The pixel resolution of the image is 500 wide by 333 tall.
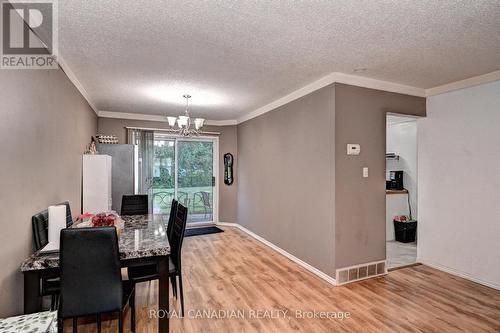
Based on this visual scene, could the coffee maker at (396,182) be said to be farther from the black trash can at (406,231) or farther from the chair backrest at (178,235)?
the chair backrest at (178,235)

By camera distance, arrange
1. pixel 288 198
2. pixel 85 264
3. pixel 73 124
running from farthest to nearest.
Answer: pixel 288 198
pixel 73 124
pixel 85 264

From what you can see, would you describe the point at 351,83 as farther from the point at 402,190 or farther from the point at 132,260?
the point at 132,260

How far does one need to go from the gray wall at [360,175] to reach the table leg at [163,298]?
204cm

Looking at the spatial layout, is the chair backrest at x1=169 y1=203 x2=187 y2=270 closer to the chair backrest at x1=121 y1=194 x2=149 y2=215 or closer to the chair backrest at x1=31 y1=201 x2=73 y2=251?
the chair backrest at x1=31 y1=201 x2=73 y2=251

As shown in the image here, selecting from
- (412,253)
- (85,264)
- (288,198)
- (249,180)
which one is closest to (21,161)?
(85,264)

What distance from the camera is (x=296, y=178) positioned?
3891 mm

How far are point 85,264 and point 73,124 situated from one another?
223cm

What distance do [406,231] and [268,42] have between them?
4417mm

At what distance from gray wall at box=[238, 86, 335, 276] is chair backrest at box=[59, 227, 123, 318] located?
7.99 feet

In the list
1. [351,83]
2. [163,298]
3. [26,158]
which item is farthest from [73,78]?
[351,83]

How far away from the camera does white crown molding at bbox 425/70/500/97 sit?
308 cm

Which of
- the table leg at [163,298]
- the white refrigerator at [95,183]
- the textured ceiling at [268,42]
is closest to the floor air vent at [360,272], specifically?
the table leg at [163,298]

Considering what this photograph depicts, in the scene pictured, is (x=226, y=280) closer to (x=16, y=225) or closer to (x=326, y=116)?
(x=16, y=225)

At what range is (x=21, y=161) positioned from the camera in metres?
1.86
